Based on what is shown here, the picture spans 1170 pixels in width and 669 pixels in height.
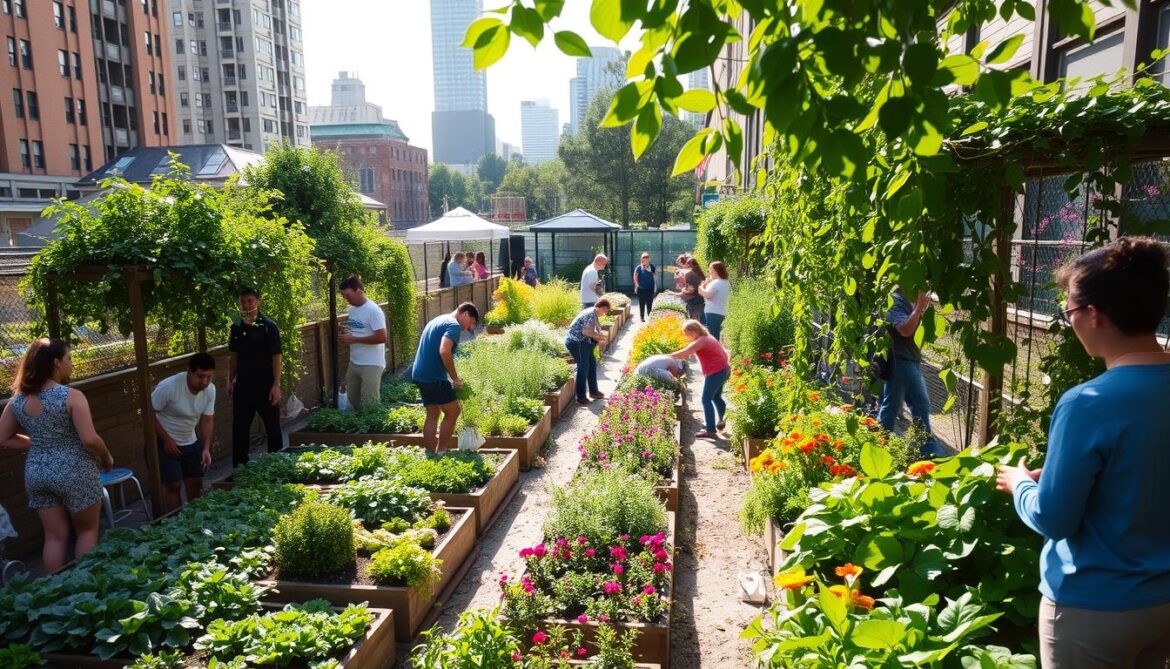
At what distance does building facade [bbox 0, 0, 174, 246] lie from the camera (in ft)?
145

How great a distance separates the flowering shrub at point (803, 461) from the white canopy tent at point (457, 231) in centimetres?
1422

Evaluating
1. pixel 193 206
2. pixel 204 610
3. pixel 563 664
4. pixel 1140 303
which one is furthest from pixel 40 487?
pixel 1140 303

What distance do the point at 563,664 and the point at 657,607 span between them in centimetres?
87

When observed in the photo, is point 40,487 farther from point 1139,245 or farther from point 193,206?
point 1139,245

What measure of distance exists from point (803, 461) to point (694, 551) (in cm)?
122

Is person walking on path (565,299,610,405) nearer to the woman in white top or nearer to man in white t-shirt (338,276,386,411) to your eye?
the woman in white top

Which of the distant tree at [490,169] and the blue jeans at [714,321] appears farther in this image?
the distant tree at [490,169]

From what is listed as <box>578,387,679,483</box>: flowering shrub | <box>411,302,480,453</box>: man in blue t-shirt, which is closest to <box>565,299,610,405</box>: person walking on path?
<box>578,387,679,483</box>: flowering shrub

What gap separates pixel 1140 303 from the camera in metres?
1.97

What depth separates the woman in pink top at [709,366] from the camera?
825 centimetres

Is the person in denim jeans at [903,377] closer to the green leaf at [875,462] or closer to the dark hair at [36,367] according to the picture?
the green leaf at [875,462]

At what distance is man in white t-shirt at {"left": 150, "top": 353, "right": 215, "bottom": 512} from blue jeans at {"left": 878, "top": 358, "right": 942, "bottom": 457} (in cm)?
587

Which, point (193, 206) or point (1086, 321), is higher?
point (193, 206)

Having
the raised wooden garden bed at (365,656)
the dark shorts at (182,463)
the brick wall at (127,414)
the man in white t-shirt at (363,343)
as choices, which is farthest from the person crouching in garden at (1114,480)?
the man in white t-shirt at (363,343)
